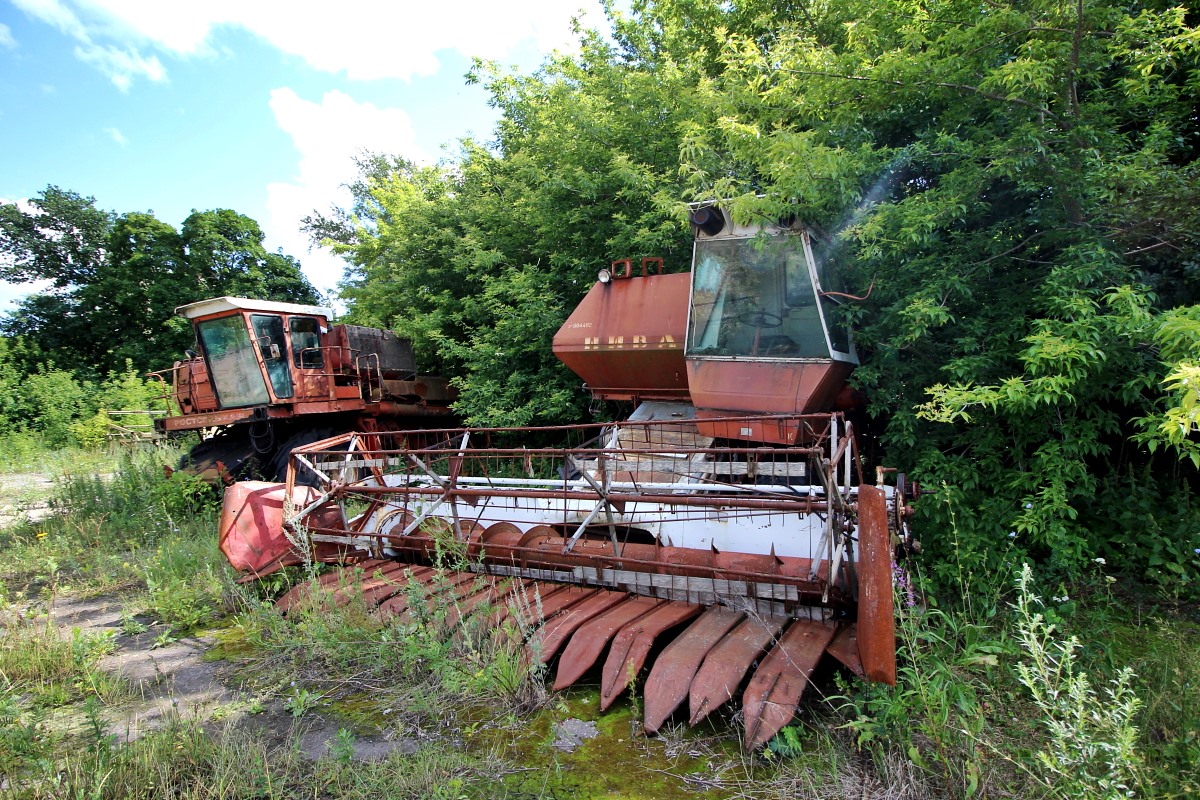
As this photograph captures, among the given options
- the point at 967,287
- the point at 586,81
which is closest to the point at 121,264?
the point at 586,81

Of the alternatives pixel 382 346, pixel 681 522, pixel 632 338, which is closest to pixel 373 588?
pixel 681 522

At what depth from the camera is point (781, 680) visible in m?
2.53

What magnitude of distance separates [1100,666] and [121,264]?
93.8ft

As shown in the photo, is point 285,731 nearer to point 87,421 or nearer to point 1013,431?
point 1013,431

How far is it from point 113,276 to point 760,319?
25589 mm

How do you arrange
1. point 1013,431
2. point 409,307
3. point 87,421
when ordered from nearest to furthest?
point 1013,431 → point 409,307 → point 87,421

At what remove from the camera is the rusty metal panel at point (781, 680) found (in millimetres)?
2352

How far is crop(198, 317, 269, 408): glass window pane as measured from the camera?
8500 millimetres

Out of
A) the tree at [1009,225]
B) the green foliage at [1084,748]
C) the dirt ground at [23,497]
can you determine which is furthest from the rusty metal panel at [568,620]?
the dirt ground at [23,497]

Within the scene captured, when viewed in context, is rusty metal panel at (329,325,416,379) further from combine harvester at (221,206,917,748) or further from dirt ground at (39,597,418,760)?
dirt ground at (39,597,418,760)

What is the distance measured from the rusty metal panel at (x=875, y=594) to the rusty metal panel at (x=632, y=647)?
1.02m

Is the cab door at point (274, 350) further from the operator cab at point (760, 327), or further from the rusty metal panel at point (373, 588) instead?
the operator cab at point (760, 327)

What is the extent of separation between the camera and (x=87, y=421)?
1686cm

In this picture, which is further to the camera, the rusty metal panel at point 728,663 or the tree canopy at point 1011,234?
the tree canopy at point 1011,234
